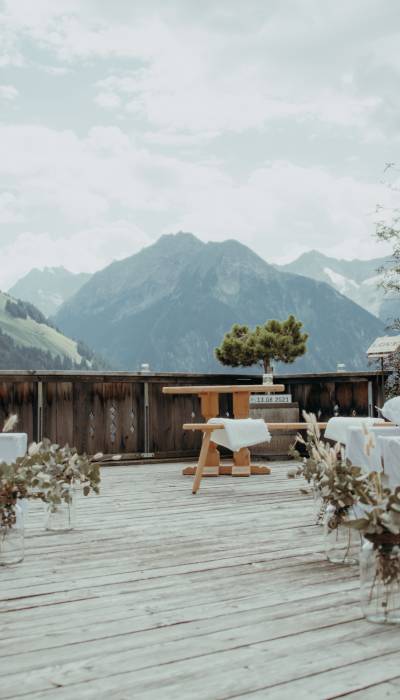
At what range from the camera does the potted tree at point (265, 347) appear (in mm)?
8711

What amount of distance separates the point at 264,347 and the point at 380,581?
653 cm

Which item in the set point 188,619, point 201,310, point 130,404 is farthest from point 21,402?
point 201,310

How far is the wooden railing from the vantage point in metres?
7.34

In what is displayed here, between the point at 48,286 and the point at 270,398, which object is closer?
the point at 270,398

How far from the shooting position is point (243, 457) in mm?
6691

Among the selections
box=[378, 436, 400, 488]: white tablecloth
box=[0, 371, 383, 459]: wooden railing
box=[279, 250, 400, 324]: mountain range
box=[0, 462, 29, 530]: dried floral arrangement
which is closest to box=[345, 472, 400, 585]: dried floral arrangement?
box=[378, 436, 400, 488]: white tablecloth

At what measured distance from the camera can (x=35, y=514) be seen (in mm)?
4516

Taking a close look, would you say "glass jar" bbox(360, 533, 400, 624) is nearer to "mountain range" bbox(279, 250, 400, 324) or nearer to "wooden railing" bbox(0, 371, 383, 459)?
"wooden railing" bbox(0, 371, 383, 459)

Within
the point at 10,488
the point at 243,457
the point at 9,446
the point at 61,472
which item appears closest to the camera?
the point at 10,488

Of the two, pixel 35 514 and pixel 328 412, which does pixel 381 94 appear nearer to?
pixel 328 412

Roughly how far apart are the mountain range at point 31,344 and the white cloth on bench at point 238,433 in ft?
183

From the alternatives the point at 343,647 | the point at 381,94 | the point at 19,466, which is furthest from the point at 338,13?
the point at 381,94

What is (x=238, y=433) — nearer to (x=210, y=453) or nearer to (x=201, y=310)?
(x=210, y=453)

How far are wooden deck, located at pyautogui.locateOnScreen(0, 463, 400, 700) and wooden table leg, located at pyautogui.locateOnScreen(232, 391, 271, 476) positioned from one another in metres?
2.53
